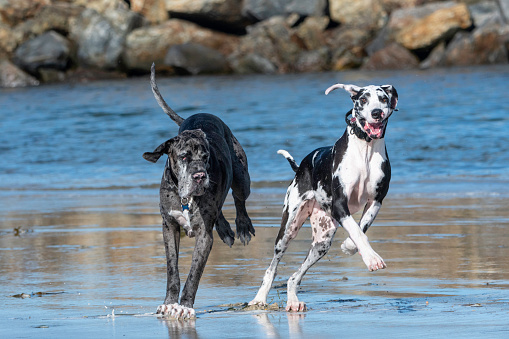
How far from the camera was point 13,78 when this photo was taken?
142 ft

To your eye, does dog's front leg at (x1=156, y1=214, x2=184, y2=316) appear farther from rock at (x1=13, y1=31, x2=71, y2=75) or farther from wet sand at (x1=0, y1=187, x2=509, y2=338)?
rock at (x1=13, y1=31, x2=71, y2=75)

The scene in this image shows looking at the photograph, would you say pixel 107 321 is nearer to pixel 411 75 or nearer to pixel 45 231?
pixel 45 231

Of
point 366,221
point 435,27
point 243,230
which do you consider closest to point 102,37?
point 435,27

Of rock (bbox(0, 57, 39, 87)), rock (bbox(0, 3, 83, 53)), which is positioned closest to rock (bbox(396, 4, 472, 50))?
rock (bbox(0, 3, 83, 53))

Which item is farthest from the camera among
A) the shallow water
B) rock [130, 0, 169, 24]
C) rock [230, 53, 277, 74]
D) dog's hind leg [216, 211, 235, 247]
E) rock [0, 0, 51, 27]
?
rock [130, 0, 169, 24]

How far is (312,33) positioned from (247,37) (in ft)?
9.83

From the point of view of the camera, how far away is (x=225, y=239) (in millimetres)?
7195

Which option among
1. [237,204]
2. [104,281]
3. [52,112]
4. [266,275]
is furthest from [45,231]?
[52,112]

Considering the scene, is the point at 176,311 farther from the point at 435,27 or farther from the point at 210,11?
the point at 210,11

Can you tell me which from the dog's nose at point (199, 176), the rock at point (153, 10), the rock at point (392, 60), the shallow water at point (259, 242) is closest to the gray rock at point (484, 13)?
the rock at point (392, 60)

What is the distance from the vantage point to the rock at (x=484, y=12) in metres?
40.8

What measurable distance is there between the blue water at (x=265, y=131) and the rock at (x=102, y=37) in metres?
10.7

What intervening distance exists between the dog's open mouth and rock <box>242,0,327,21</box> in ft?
133

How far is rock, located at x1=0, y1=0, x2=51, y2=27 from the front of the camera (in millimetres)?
47625
